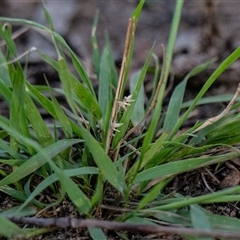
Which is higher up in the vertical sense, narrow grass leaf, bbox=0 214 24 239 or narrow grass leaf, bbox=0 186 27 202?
narrow grass leaf, bbox=0 214 24 239

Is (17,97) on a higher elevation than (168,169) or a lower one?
higher

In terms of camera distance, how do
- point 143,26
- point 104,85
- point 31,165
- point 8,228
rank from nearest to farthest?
point 8,228, point 31,165, point 104,85, point 143,26

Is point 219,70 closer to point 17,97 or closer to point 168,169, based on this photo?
point 168,169

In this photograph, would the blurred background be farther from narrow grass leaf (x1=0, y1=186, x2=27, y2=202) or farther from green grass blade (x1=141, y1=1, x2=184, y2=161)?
narrow grass leaf (x1=0, y1=186, x2=27, y2=202)

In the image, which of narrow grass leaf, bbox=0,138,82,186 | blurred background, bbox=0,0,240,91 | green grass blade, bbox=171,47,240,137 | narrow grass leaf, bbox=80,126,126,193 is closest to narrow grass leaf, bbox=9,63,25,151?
narrow grass leaf, bbox=0,138,82,186

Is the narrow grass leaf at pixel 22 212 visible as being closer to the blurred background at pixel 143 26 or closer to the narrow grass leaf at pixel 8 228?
the narrow grass leaf at pixel 8 228

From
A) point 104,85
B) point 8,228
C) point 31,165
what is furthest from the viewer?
point 104,85

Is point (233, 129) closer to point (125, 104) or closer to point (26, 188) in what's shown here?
point (125, 104)

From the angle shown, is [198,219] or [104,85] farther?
Result: [104,85]

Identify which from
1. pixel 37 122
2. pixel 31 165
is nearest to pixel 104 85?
pixel 37 122

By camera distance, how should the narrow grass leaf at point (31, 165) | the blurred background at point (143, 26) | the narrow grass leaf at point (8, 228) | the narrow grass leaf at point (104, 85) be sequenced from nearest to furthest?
the narrow grass leaf at point (8, 228) → the narrow grass leaf at point (31, 165) → the narrow grass leaf at point (104, 85) → the blurred background at point (143, 26)

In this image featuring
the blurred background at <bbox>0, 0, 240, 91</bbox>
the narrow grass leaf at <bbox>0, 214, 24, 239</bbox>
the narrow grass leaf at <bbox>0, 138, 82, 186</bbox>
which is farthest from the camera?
the blurred background at <bbox>0, 0, 240, 91</bbox>

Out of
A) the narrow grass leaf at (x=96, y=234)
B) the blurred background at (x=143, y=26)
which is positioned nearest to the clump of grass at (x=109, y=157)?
the narrow grass leaf at (x=96, y=234)
